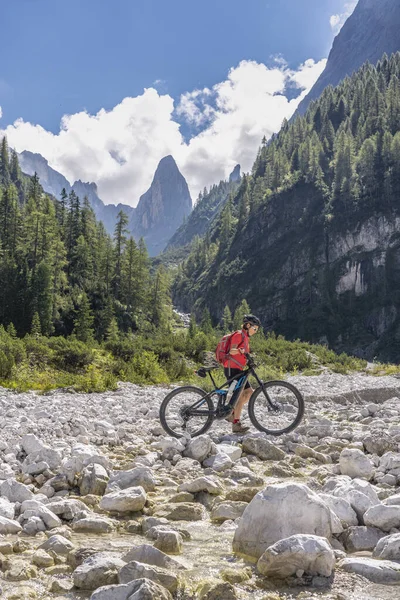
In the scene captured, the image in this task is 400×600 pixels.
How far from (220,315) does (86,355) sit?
4909 inches

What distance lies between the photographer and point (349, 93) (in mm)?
182250

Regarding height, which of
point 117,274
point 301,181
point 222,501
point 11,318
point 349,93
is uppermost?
point 349,93

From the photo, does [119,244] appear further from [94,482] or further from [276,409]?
[94,482]

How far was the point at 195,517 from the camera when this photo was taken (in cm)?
493

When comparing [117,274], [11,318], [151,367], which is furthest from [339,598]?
Answer: [117,274]

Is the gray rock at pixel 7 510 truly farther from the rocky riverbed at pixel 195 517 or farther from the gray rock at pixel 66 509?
the gray rock at pixel 66 509

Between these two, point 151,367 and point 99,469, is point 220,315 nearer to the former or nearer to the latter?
point 151,367

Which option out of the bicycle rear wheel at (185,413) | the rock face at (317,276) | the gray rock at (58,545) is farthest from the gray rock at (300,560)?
the rock face at (317,276)

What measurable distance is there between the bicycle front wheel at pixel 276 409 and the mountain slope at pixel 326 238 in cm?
10035

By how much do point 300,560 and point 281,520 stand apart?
0.56 meters

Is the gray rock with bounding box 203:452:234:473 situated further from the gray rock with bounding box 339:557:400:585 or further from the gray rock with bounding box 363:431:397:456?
the gray rock with bounding box 339:557:400:585

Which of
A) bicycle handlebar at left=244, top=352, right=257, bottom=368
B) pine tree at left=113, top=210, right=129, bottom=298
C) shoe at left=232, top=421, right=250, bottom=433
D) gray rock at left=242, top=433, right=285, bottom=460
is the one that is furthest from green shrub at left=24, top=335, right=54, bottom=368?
pine tree at left=113, top=210, right=129, bottom=298

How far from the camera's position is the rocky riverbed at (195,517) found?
3.26m

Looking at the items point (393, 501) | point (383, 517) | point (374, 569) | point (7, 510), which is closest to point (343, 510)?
point (383, 517)
